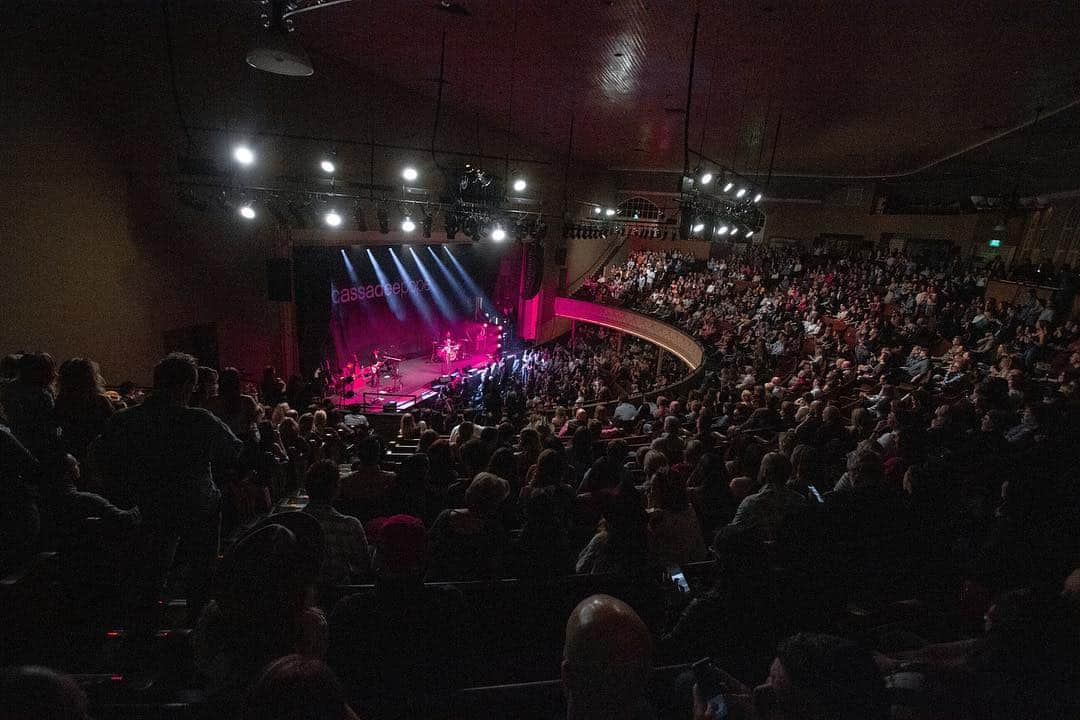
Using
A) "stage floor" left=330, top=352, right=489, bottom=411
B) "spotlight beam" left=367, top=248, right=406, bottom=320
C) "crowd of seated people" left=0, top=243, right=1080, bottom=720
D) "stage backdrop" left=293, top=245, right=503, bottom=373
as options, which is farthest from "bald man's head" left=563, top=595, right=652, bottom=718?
"spotlight beam" left=367, top=248, right=406, bottom=320

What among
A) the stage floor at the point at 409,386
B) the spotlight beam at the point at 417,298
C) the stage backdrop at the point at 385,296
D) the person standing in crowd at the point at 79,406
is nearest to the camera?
the person standing in crowd at the point at 79,406

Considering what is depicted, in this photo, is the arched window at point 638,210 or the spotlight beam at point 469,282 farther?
the arched window at point 638,210

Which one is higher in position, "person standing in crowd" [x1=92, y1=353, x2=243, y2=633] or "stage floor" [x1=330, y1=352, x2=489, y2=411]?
"person standing in crowd" [x1=92, y1=353, x2=243, y2=633]

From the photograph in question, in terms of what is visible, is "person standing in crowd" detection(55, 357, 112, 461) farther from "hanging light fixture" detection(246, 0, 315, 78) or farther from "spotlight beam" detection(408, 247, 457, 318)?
"spotlight beam" detection(408, 247, 457, 318)

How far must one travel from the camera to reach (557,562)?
2369 millimetres

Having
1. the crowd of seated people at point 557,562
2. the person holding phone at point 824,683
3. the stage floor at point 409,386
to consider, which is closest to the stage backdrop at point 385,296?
the stage floor at point 409,386

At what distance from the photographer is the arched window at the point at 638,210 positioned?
2194cm

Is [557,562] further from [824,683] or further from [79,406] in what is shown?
[79,406]

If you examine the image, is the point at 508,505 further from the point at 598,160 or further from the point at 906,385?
the point at 598,160

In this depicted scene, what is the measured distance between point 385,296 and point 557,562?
43.4 feet

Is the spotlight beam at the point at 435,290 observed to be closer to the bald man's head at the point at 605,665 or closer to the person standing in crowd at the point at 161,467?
the person standing in crowd at the point at 161,467

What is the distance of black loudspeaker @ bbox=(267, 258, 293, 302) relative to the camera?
31.1 ft

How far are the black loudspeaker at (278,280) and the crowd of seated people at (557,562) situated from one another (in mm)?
5632

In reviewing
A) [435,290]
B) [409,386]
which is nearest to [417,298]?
[435,290]
